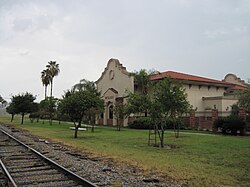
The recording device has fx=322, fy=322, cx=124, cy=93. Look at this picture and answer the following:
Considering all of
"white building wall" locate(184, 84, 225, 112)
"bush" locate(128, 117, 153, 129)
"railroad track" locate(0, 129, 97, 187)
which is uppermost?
"white building wall" locate(184, 84, 225, 112)

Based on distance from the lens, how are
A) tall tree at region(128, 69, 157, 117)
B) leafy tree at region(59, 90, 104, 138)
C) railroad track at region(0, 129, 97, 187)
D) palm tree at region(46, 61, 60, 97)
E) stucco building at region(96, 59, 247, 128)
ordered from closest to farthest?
railroad track at region(0, 129, 97, 187), tall tree at region(128, 69, 157, 117), leafy tree at region(59, 90, 104, 138), stucco building at region(96, 59, 247, 128), palm tree at region(46, 61, 60, 97)

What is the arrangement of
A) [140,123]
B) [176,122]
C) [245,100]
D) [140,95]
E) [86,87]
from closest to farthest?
[140,95]
[176,122]
[245,100]
[140,123]
[86,87]

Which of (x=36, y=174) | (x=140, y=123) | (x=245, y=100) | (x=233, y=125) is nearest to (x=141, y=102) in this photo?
(x=36, y=174)

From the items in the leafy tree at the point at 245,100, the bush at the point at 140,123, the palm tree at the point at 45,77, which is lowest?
the bush at the point at 140,123

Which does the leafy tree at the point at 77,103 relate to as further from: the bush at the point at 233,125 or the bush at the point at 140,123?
the bush at the point at 140,123

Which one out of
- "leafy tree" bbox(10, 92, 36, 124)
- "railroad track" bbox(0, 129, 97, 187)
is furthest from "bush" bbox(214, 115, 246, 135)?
"leafy tree" bbox(10, 92, 36, 124)

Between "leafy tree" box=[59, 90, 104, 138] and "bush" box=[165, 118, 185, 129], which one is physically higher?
"leafy tree" box=[59, 90, 104, 138]

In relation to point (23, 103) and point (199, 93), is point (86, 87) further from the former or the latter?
point (199, 93)

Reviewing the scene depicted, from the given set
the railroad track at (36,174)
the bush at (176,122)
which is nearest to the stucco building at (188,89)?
the bush at (176,122)

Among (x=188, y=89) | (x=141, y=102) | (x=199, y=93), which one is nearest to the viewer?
(x=141, y=102)

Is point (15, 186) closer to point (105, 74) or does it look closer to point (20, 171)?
point (20, 171)

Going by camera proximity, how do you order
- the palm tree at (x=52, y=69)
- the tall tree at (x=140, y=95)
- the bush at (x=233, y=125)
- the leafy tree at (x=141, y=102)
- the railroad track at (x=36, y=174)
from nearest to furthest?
the railroad track at (x=36, y=174) → the leafy tree at (x=141, y=102) → the tall tree at (x=140, y=95) → the bush at (x=233, y=125) → the palm tree at (x=52, y=69)

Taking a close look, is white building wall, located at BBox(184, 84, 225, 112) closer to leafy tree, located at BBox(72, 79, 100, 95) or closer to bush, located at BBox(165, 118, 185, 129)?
bush, located at BBox(165, 118, 185, 129)

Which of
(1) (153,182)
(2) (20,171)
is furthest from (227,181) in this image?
(2) (20,171)
